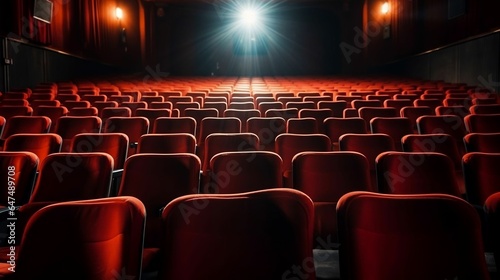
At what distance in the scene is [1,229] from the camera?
1.77 metres

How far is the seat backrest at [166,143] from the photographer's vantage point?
7.50 feet

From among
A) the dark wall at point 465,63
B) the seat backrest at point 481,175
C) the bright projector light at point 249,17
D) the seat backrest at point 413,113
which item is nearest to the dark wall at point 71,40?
the bright projector light at point 249,17

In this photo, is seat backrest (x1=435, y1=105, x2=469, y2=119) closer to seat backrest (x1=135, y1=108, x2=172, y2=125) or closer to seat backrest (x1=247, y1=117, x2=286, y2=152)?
seat backrest (x1=247, y1=117, x2=286, y2=152)

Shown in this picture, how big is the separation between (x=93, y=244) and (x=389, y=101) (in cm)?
364

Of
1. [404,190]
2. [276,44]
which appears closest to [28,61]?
[404,190]

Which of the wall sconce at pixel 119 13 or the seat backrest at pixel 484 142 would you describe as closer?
the seat backrest at pixel 484 142

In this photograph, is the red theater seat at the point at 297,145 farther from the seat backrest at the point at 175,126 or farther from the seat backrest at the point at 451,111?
the seat backrest at the point at 451,111

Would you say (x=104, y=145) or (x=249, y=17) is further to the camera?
(x=249, y=17)

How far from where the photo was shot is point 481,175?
162 centimetres

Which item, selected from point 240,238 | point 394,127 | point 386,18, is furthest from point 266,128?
point 386,18

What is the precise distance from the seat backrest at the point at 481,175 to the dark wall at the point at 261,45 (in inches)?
463

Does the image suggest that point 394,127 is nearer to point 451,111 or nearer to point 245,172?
point 451,111

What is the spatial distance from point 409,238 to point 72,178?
1262 mm

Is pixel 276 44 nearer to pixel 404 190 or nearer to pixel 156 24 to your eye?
pixel 156 24
